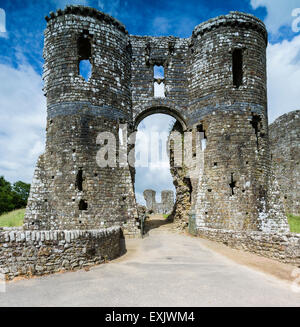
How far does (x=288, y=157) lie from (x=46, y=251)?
17893 millimetres

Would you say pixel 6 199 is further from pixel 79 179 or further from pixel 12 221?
pixel 79 179

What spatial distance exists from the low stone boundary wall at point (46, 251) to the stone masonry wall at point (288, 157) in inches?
625

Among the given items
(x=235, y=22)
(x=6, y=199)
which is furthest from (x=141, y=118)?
(x=6, y=199)

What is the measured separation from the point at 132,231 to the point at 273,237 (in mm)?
6291

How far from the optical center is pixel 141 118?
49.5 ft

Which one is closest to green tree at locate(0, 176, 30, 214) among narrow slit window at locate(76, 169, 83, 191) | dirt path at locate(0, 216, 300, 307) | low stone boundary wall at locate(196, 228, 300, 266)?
narrow slit window at locate(76, 169, 83, 191)

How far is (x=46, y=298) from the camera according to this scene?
4715mm

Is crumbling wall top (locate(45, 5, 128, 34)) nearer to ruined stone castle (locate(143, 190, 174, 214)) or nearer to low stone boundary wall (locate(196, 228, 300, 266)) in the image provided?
low stone boundary wall (locate(196, 228, 300, 266))

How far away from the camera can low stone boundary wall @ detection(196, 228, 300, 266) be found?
718 cm

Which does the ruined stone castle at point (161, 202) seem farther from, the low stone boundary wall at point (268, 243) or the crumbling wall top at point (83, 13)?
the crumbling wall top at point (83, 13)

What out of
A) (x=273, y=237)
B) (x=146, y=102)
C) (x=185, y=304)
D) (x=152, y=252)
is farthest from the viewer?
(x=146, y=102)

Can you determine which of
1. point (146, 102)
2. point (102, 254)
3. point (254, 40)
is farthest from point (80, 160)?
point (254, 40)

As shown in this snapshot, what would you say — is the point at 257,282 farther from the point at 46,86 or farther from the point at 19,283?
the point at 46,86

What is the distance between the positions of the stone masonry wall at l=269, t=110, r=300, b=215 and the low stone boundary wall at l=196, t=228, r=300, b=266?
1103cm
